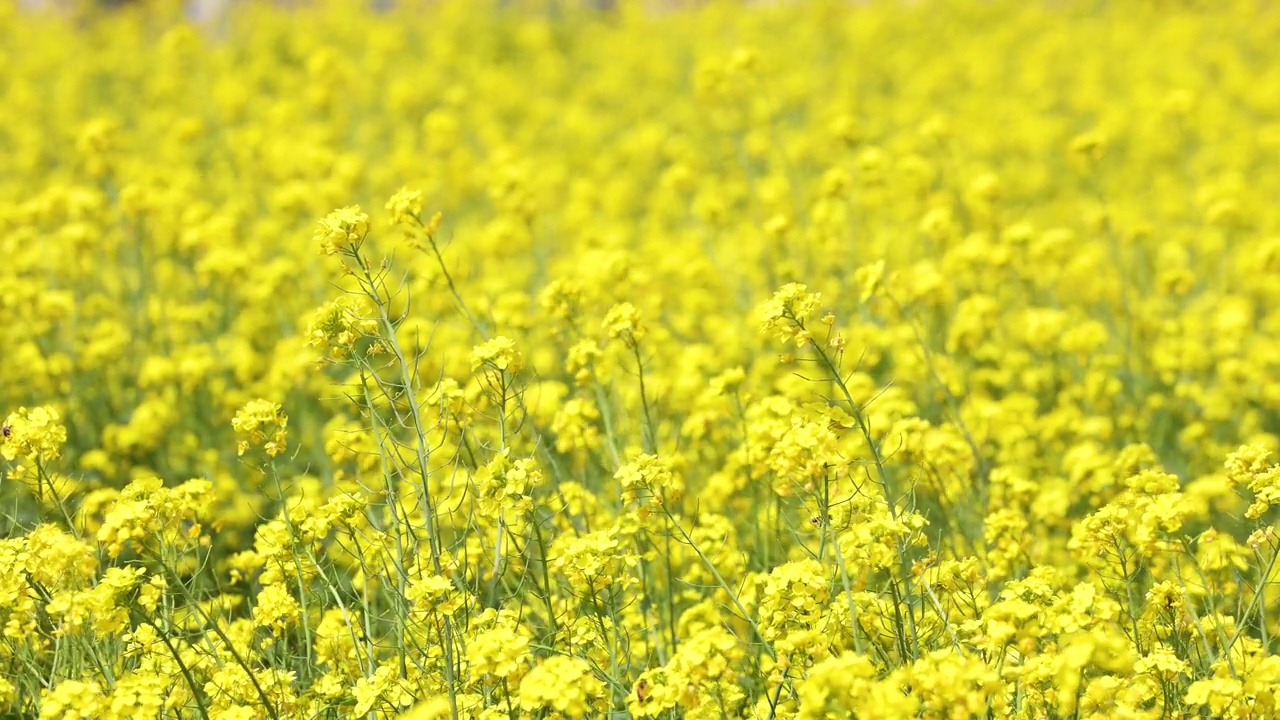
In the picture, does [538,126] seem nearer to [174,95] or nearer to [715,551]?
[174,95]

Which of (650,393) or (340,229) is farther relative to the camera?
(650,393)

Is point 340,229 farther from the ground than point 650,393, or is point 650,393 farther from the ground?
point 340,229

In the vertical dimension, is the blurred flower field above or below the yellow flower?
below

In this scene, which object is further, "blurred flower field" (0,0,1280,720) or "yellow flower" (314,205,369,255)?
"yellow flower" (314,205,369,255)

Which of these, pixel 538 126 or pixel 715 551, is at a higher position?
pixel 538 126

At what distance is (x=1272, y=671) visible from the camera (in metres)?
2.96

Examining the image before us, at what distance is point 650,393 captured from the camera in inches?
222

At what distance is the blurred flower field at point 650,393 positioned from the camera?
320 cm

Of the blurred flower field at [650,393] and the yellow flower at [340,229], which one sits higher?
the yellow flower at [340,229]

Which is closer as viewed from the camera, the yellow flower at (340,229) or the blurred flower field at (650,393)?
the blurred flower field at (650,393)

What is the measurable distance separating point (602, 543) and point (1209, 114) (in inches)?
401

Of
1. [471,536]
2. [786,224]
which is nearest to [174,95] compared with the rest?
[786,224]

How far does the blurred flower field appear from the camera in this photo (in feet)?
10.5

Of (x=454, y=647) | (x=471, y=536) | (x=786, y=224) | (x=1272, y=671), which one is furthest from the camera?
A: (x=786, y=224)
